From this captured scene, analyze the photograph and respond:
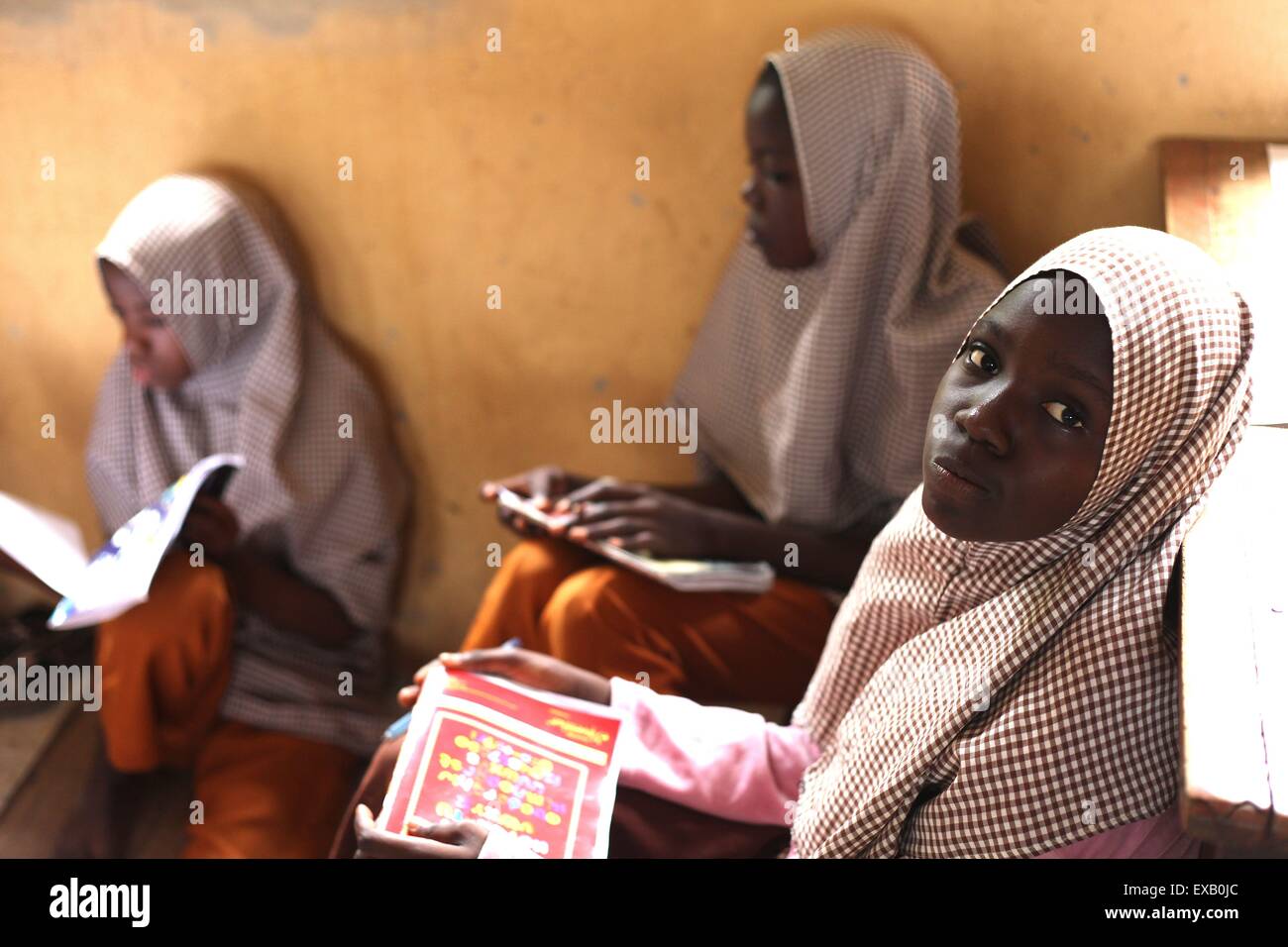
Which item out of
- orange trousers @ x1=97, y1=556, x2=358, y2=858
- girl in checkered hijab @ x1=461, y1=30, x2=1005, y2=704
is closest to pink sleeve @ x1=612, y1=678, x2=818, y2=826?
girl in checkered hijab @ x1=461, y1=30, x2=1005, y2=704

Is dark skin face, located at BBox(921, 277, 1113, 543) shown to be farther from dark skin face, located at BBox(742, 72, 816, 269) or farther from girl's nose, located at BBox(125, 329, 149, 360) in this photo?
girl's nose, located at BBox(125, 329, 149, 360)

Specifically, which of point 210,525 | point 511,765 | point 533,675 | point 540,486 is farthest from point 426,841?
point 210,525

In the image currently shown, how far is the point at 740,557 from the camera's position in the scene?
2.15 m

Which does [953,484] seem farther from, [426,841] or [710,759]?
[426,841]

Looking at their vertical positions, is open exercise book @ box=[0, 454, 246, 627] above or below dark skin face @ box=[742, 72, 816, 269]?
below

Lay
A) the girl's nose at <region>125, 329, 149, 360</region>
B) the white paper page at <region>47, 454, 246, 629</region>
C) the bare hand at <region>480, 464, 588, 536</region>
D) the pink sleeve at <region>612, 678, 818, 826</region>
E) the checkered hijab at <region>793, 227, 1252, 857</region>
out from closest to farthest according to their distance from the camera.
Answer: the checkered hijab at <region>793, 227, 1252, 857</region> < the pink sleeve at <region>612, 678, 818, 826</region> < the white paper page at <region>47, 454, 246, 629</region> < the bare hand at <region>480, 464, 588, 536</region> < the girl's nose at <region>125, 329, 149, 360</region>

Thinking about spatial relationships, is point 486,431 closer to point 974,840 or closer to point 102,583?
point 102,583

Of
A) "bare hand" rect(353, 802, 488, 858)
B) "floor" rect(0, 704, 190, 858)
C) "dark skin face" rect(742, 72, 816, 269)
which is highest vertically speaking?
"dark skin face" rect(742, 72, 816, 269)

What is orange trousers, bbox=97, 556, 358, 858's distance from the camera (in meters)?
2.24

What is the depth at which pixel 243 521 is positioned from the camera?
2.47 metres

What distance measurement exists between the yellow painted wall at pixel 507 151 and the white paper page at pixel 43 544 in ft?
2.01

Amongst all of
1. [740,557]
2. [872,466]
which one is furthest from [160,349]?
[872,466]

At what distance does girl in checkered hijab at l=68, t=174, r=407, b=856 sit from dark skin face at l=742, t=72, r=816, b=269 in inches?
36.1

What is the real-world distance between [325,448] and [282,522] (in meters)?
0.16
